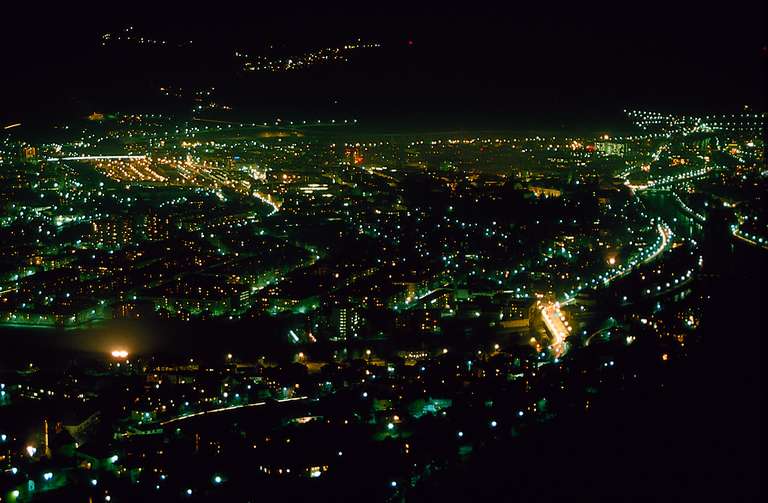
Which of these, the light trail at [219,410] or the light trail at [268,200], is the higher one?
the light trail at [219,410]

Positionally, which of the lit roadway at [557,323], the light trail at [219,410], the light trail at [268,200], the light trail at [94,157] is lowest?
the light trail at [268,200]

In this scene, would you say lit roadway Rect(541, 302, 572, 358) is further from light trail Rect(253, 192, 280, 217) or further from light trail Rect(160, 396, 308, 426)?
light trail Rect(253, 192, 280, 217)

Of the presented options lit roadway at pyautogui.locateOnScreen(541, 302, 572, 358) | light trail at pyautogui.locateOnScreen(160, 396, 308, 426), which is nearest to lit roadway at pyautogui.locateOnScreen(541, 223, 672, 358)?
lit roadway at pyautogui.locateOnScreen(541, 302, 572, 358)

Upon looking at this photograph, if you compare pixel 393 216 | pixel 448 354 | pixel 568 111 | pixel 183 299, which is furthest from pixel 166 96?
pixel 448 354

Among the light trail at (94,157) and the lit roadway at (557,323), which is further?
the light trail at (94,157)

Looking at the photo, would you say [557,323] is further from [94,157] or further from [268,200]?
[94,157]

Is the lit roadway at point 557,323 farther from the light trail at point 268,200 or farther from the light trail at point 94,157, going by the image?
the light trail at point 94,157

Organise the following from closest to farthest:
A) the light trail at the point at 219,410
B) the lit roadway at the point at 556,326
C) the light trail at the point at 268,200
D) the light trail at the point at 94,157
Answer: the light trail at the point at 219,410 → the lit roadway at the point at 556,326 → the light trail at the point at 268,200 → the light trail at the point at 94,157

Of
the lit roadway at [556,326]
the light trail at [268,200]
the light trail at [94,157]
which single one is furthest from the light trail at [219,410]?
the light trail at [94,157]

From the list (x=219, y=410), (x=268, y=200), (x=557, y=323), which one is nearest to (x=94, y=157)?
(x=268, y=200)

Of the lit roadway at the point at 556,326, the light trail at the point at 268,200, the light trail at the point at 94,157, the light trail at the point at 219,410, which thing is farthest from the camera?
the light trail at the point at 94,157

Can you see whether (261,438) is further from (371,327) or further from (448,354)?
(371,327)
